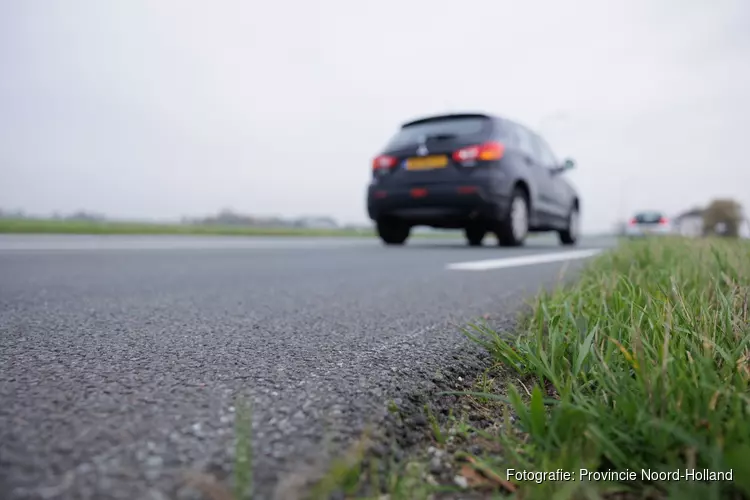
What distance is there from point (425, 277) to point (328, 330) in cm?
191

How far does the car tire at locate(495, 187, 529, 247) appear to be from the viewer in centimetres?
742

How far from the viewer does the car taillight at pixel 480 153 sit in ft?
22.7

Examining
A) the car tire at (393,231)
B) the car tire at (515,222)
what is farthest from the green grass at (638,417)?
the car tire at (393,231)

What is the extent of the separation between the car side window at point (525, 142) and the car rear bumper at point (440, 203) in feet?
3.72

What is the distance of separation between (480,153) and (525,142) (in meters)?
1.48

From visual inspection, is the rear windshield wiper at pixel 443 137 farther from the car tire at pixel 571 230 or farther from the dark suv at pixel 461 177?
the car tire at pixel 571 230

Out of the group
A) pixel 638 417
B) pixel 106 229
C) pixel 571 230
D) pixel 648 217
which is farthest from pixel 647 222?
pixel 638 417

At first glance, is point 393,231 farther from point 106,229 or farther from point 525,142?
point 106,229

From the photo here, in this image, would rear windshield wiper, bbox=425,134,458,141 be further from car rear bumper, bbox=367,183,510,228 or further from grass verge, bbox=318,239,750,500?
grass verge, bbox=318,239,750,500

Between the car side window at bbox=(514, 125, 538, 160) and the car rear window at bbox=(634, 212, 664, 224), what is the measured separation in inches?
477

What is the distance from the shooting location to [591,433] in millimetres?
831

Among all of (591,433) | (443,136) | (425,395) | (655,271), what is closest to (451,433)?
(425,395)

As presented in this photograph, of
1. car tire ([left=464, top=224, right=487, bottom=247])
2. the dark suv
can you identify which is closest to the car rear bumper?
the dark suv

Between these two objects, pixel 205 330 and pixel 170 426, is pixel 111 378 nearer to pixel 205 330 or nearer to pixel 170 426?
pixel 170 426
